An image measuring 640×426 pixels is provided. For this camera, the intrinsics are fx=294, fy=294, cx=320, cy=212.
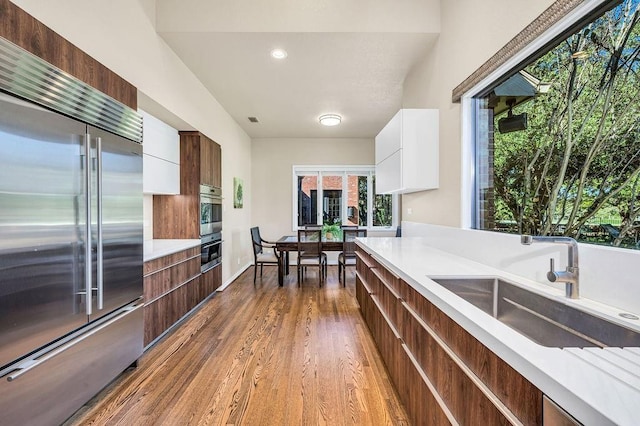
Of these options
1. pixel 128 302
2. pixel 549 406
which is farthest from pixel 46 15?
pixel 549 406

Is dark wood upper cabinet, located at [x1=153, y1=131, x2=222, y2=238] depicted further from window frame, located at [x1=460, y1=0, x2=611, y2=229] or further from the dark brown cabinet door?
window frame, located at [x1=460, y1=0, x2=611, y2=229]

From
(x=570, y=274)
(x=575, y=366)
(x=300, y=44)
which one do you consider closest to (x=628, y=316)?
(x=570, y=274)

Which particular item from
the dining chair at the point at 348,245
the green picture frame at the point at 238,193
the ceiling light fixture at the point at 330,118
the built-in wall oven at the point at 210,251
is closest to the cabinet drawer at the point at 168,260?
the built-in wall oven at the point at 210,251

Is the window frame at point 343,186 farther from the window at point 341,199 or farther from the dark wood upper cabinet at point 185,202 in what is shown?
the dark wood upper cabinet at point 185,202

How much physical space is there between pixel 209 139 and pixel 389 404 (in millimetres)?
3742

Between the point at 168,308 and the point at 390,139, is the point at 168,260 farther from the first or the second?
the point at 390,139

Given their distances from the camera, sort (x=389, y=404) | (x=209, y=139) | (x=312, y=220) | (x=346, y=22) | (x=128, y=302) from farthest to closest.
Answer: (x=312, y=220) < (x=209, y=139) < (x=346, y=22) < (x=128, y=302) < (x=389, y=404)

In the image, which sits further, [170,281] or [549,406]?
[170,281]

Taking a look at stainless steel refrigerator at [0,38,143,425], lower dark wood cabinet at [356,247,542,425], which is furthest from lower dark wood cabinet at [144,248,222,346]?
lower dark wood cabinet at [356,247,542,425]

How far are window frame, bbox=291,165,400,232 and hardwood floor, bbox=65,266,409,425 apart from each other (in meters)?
3.49

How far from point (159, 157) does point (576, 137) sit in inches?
136

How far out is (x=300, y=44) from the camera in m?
2.94

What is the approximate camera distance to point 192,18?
2.75 m

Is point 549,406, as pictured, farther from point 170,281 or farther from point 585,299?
point 170,281
